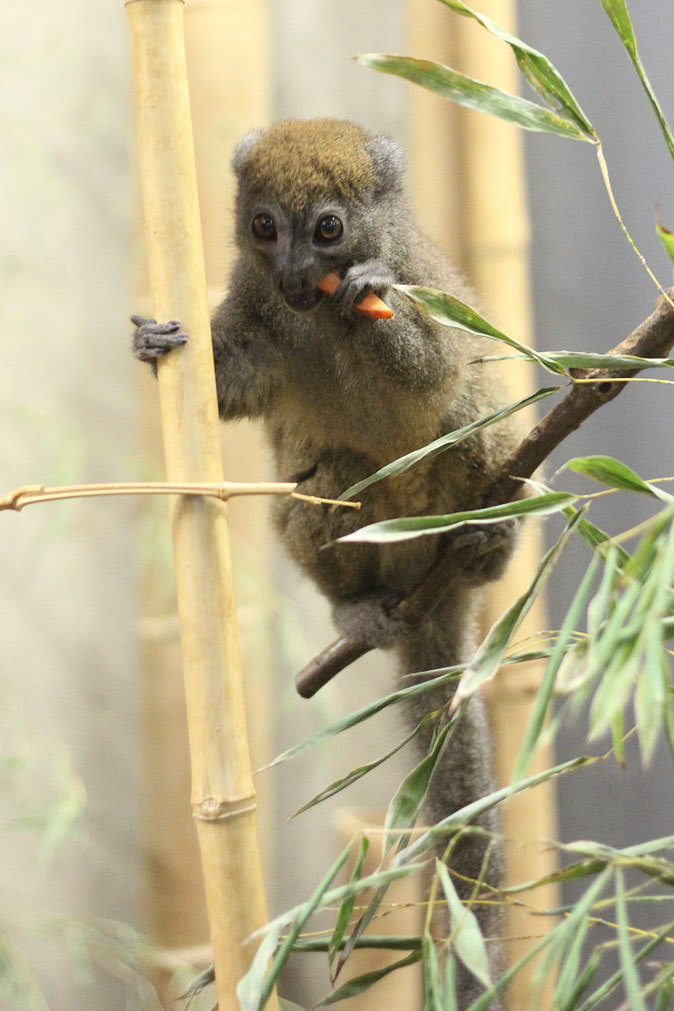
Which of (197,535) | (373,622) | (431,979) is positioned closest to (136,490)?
(197,535)

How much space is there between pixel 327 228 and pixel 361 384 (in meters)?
0.27

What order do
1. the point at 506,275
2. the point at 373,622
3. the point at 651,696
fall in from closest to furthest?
the point at 651,696
the point at 373,622
the point at 506,275

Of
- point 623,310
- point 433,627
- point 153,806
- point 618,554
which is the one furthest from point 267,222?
point 153,806

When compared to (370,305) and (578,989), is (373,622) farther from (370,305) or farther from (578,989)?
(578,989)

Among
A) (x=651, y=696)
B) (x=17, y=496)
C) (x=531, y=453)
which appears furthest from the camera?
(x=531, y=453)

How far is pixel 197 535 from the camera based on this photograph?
3.85 feet

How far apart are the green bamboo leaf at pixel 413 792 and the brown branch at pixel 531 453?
0.32m

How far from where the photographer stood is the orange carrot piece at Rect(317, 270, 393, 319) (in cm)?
Answer: 158

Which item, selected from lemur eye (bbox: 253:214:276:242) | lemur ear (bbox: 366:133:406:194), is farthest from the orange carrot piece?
lemur ear (bbox: 366:133:406:194)

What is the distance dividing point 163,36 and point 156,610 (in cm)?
154

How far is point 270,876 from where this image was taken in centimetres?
278

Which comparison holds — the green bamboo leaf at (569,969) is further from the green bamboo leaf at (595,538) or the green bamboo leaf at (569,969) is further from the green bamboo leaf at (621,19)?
the green bamboo leaf at (621,19)

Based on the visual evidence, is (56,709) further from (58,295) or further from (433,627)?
(433,627)

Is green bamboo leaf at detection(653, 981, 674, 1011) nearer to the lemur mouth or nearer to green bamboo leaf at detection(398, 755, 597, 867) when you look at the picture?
green bamboo leaf at detection(398, 755, 597, 867)
